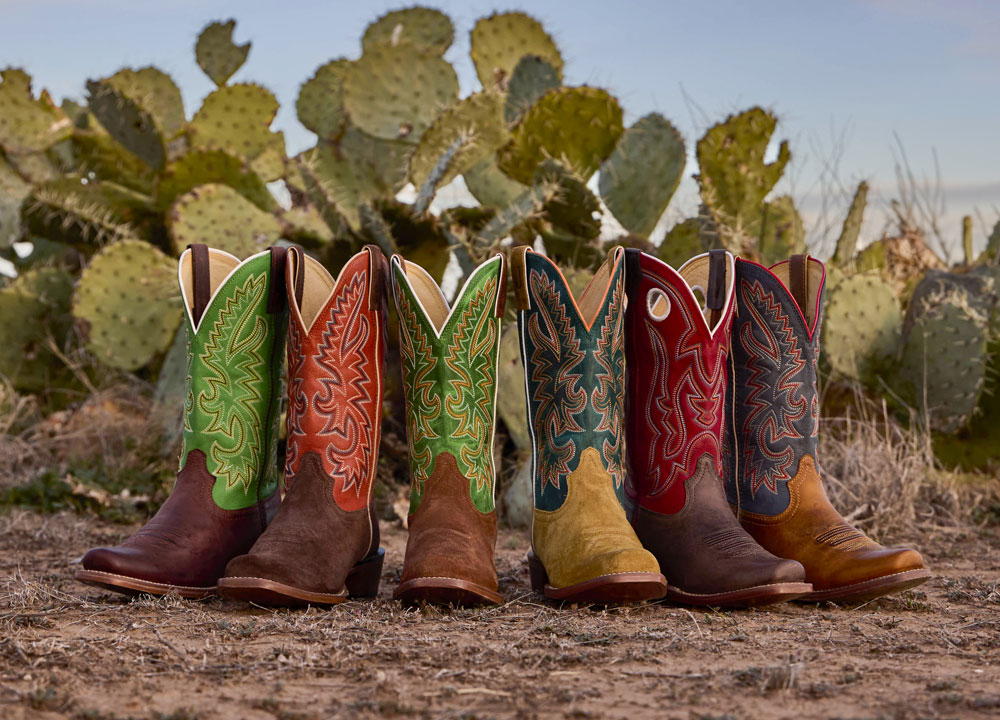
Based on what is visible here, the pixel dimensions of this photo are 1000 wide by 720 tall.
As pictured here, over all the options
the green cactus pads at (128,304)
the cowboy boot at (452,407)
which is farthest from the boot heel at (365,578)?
the green cactus pads at (128,304)

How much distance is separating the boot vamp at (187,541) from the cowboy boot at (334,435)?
17 cm

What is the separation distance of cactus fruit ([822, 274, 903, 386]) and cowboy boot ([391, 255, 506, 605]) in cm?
246

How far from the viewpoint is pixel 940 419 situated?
15.2 ft

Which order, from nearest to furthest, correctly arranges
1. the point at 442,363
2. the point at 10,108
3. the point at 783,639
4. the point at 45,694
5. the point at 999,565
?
the point at 45,694 < the point at 783,639 < the point at 442,363 < the point at 999,565 < the point at 10,108

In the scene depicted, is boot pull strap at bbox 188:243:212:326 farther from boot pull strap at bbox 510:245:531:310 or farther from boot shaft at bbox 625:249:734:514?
boot shaft at bbox 625:249:734:514

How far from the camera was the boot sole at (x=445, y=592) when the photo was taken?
83.3 inches

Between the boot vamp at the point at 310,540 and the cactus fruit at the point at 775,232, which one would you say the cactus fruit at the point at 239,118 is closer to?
the cactus fruit at the point at 775,232

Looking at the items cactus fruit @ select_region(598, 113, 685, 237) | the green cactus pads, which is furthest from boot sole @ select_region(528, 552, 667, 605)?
the green cactus pads

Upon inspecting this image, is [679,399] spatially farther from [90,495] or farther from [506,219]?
[90,495]

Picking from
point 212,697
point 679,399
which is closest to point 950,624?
point 679,399

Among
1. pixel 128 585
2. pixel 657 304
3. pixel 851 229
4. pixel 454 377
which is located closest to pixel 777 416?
pixel 657 304

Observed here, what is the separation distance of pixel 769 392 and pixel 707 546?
18.6 inches

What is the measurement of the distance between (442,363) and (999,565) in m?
2.09

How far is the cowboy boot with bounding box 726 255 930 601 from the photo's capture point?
96.3 inches
